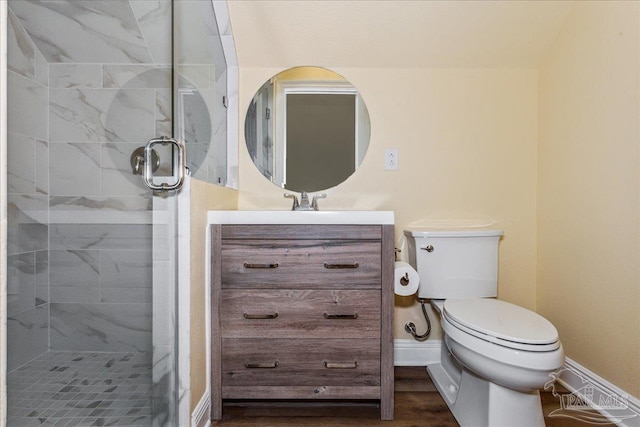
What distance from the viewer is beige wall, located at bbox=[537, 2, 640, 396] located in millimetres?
1312

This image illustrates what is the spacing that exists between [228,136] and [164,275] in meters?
0.98

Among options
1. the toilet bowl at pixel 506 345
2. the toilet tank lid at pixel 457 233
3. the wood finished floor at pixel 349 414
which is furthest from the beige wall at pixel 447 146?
the toilet bowl at pixel 506 345

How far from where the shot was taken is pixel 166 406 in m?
1.14

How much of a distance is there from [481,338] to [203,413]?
1.02 metres

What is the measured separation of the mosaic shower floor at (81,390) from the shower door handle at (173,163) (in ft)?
1.58

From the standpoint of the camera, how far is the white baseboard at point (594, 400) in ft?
4.27

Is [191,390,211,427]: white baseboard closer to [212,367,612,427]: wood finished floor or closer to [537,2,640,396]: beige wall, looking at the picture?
[212,367,612,427]: wood finished floor

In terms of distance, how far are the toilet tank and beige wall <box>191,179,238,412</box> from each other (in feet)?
3.21

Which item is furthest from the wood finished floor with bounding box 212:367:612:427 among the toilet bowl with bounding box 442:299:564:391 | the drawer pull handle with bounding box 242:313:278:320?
the drawer pull handle with bounding box 242:313:278:320

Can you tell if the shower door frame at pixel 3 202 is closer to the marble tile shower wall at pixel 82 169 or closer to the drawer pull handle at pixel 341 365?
the marble tile shower wall at pixel 82 169

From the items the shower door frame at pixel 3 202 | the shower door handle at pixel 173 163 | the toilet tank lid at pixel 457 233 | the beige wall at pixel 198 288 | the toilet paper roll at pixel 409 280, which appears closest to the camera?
the shower door frame at pixel 3 202

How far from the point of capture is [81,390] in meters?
0.89

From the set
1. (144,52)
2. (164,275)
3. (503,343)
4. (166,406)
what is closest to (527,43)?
(503,343)

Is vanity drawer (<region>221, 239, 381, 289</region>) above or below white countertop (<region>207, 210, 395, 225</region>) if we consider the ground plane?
below
